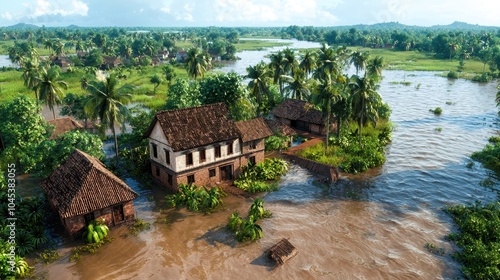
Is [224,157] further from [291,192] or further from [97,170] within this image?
[97,170]

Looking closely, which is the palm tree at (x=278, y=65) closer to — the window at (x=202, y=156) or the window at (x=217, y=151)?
the window at (x=217, y=151)

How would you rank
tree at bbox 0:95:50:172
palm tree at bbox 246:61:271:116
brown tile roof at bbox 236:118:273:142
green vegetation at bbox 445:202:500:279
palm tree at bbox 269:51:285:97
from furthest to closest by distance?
palm tree at bbox 269:51:285:97 → palm tree at bbox 246:61:271:116 → brown tile roof at bbox 236:118:273:142 → tree at bbox 0:95:50:172 → green vegetation at bbox 445:202:500:279

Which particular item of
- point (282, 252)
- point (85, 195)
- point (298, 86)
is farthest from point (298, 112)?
point (85, 195)

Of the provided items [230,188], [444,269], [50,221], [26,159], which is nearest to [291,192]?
[230,188]

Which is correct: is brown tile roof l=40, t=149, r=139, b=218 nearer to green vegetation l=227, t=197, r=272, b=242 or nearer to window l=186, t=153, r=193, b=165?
window l=186, t=153, r=193, b=165

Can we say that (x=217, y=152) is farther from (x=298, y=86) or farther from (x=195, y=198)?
(x=298, y=86)

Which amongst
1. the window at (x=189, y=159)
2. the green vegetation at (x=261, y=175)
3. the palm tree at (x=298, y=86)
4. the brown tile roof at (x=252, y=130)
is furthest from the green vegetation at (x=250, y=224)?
the palm tree at (x=298, y=86)

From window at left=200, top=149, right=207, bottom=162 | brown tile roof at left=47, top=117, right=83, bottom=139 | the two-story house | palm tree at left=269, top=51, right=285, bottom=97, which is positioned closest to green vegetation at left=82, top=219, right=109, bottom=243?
the two-story house
